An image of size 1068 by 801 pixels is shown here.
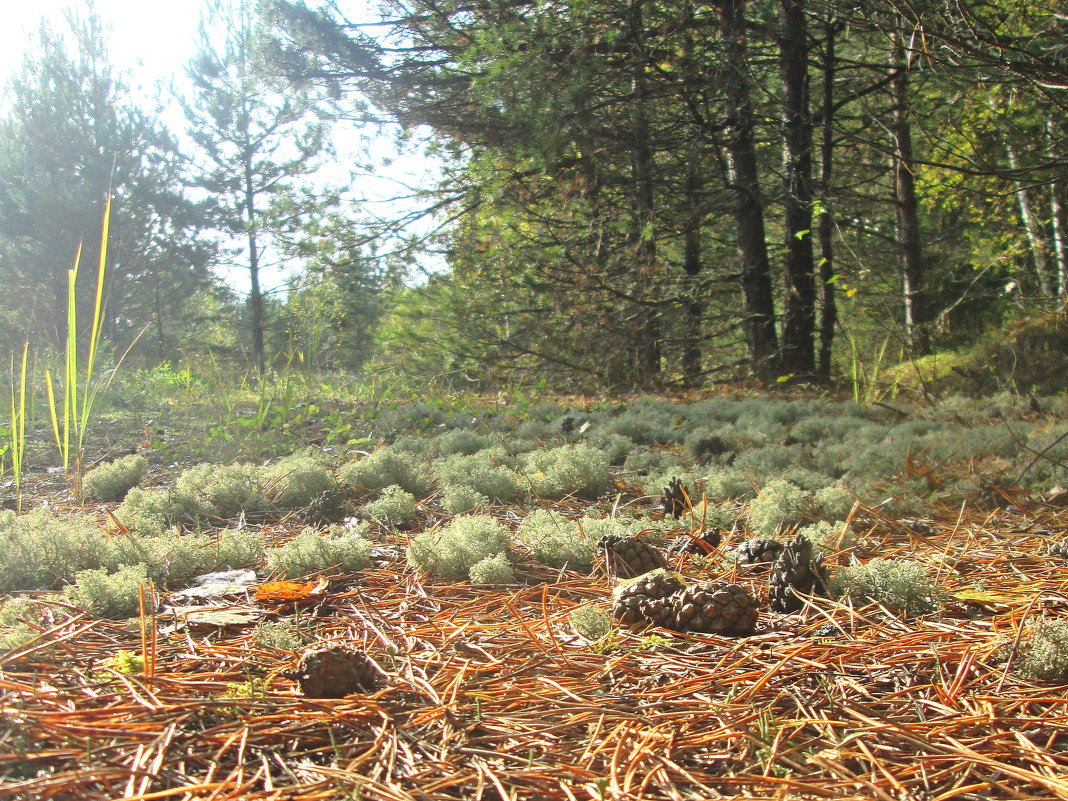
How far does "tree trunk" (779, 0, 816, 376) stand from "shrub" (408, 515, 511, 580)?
5.68m

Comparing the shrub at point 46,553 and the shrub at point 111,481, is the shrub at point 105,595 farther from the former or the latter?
the shrub at point 111,481

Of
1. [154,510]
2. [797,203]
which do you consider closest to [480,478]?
[154,510]

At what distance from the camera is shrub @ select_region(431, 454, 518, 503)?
2.91m

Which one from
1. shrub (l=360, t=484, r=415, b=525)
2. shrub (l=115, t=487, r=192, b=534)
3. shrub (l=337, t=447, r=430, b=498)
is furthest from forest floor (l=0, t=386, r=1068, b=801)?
shrub (l=337, t=447, r=430, b=498)

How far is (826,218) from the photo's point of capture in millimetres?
7203

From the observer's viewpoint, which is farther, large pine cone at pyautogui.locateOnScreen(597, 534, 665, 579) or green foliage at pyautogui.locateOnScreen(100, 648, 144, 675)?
large pine cone at pyautogui.locateOnScreen(597, 534, 665, 579)

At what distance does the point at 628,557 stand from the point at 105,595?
1326 millimetres

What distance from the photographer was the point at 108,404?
620 centimetres

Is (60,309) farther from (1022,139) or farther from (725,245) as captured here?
(1022,139)

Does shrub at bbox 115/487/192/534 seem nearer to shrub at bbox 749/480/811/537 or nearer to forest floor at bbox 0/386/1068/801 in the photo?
forest floor at bbox 0/386/1068/801

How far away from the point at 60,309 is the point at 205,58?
8.26 metres

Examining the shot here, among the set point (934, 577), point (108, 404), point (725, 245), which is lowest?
point (934, 577)

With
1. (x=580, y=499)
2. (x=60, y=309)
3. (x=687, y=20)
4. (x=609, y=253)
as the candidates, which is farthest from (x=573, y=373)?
(x=60, y=309)

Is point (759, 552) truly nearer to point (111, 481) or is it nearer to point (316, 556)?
point (316, 556)
